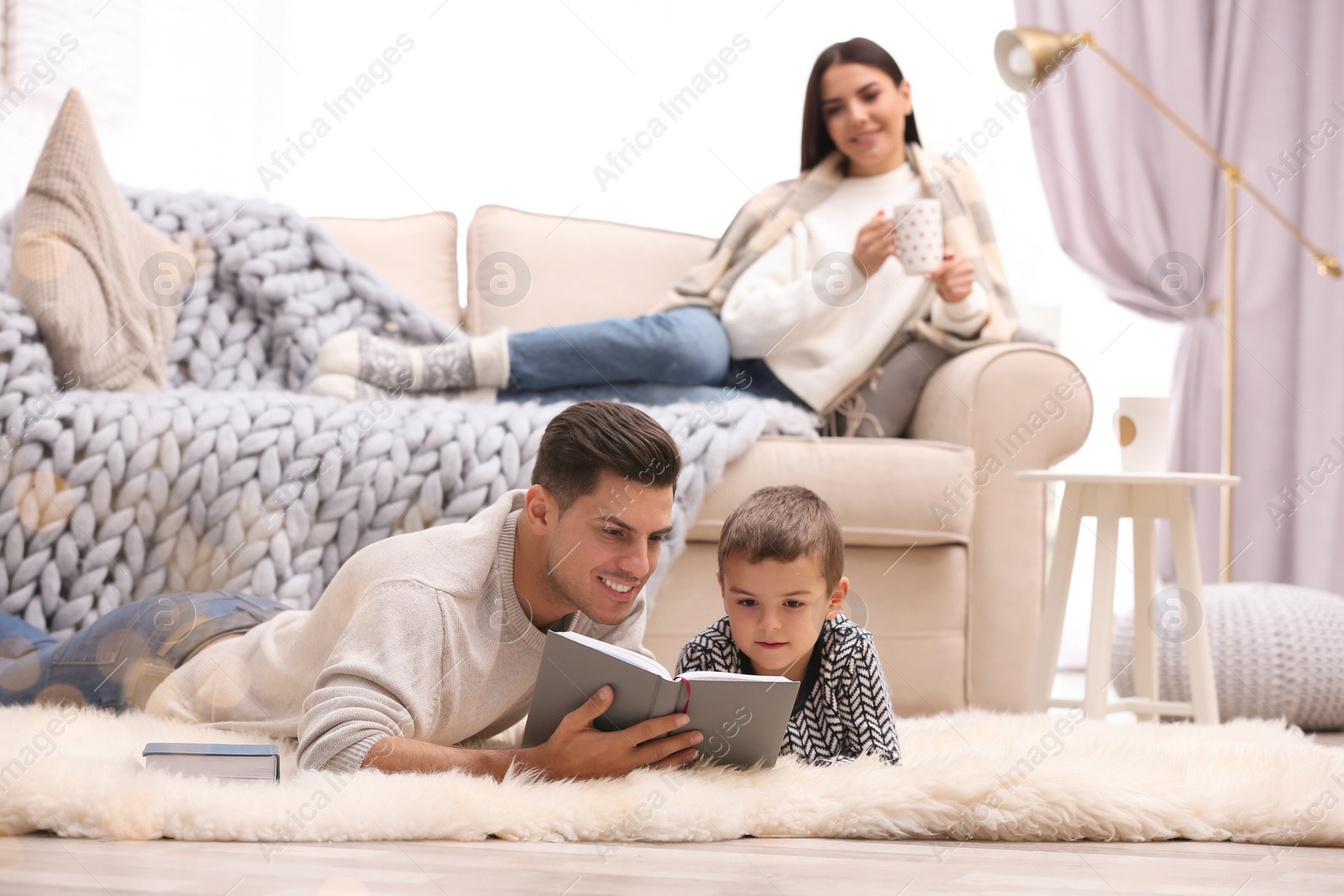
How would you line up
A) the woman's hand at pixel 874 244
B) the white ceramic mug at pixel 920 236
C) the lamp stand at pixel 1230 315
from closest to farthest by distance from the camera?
1. the white ceramic mug at pixel 920 236
2. the woman's hand at pixel 874 244
3. the lamp stand at pixel 1230 315

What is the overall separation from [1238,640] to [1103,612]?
41 cm

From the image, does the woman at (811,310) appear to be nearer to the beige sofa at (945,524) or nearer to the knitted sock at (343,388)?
the knitted sock at (343,388)

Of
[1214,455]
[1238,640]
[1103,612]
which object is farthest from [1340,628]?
[1214,455]

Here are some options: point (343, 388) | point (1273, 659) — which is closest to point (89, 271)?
point (343, 388)

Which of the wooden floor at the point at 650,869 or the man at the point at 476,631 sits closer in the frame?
the wooden floor at the point at 650,869

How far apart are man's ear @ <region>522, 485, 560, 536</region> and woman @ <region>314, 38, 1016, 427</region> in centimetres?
88

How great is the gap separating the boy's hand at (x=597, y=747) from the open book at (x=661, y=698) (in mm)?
12

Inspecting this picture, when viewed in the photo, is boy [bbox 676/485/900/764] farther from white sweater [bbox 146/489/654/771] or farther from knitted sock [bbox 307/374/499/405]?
knitted sock [bbox 307/374/499/405]

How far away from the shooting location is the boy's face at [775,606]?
3.83 ft

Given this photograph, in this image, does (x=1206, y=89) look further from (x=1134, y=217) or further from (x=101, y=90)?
(x=101, y=90)

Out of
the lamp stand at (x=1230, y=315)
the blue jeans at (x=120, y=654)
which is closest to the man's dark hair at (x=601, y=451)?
the blue jeans at (x=120, y=654)

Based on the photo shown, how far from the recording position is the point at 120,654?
1334mm

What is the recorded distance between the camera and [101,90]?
2715 millimetres

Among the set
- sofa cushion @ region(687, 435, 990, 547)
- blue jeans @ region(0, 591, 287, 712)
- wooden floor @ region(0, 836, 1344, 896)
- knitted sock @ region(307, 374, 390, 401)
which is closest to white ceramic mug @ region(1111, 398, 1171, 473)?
sofa cushion @ region(687, 435, 990, 547)
